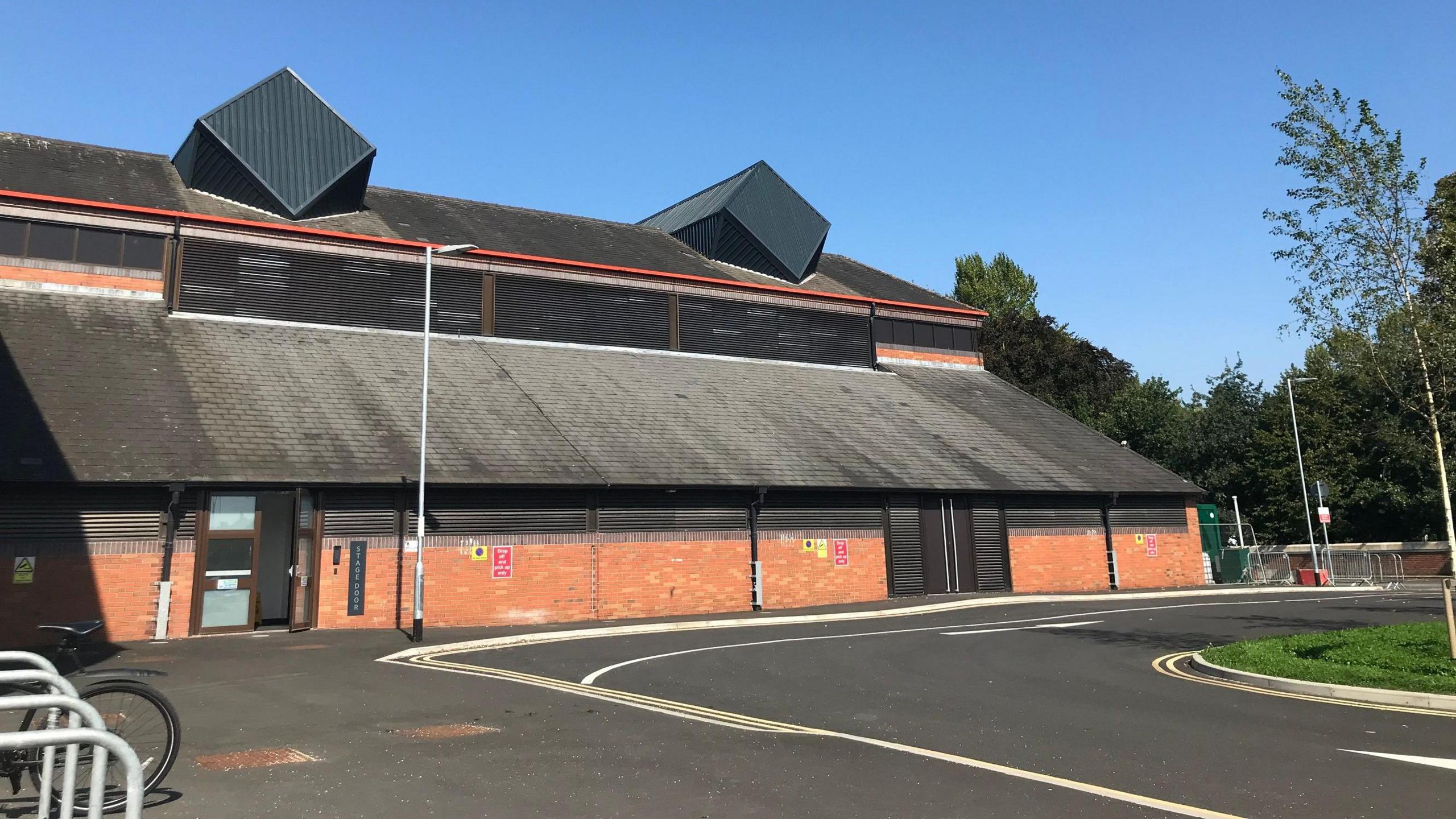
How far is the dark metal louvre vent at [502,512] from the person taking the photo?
74.6ft

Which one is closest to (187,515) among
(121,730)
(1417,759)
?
(121,730)

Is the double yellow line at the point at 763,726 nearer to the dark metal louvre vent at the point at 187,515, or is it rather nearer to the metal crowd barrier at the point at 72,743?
the metal crowd barrier at the point at 72,743

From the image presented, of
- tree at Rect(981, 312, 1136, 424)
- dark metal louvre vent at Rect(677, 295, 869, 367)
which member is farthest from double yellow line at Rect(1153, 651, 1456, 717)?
tree at Rect(981, 312, 1136, 424)

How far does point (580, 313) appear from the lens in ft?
105

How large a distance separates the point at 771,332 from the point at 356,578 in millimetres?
18341

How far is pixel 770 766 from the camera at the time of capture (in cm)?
845

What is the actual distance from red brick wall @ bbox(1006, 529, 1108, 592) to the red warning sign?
629 inches

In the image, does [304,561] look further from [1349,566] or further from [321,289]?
[1349,566]

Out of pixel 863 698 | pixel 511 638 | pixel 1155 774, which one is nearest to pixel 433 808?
pixel 1155 774

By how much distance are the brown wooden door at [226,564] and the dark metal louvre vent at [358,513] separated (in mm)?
A: 1459

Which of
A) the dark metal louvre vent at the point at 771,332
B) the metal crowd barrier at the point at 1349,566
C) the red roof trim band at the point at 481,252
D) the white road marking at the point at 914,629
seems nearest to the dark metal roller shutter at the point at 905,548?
the white road marking at the point at 914,629

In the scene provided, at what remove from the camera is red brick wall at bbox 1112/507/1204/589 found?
33.3 m

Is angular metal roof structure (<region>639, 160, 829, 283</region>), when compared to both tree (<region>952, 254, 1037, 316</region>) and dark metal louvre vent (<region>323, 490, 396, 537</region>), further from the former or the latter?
tree (<region>952, 254, 1037, 316</region>)

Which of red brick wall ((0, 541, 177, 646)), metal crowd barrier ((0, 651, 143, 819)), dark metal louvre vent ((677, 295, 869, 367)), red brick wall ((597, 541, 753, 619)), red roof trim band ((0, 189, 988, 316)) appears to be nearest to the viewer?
metal crowd barrier ((0, 651, 143, 819))
